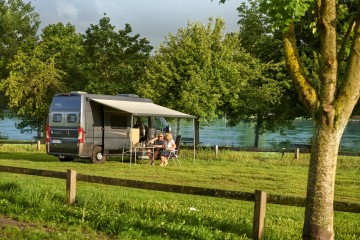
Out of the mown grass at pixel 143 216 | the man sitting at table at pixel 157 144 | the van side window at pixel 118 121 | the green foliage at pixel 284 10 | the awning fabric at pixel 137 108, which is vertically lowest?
the mown grass at pixel 143 216

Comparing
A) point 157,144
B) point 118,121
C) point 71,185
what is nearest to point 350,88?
point 71,185

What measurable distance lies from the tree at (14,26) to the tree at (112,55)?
1330 cm

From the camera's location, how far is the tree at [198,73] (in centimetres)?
3338

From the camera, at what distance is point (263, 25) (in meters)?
39.8

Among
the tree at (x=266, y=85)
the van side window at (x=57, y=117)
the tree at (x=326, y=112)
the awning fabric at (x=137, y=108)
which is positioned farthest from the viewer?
the tree at (x=266, y=85)

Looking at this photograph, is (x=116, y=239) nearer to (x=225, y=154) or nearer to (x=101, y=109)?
(x=101, y=109)

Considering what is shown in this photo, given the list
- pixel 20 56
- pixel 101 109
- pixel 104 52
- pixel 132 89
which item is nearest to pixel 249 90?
pixel 132 89

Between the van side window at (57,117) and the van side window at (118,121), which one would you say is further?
the van side window at (118,121)

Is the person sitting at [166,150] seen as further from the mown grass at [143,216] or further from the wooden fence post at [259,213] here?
the wooden fence post at [259,213]

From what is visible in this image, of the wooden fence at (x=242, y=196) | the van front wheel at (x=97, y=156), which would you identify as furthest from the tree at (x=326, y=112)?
the van front wheel at (x=97, y=156)

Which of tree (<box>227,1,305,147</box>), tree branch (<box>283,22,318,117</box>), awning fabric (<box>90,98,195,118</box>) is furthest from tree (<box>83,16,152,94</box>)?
tree branch (<box>283,22,318,117</box>)

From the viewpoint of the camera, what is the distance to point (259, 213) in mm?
7320

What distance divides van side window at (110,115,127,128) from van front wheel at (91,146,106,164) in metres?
1.18

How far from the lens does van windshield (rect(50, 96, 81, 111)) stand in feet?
72.9
